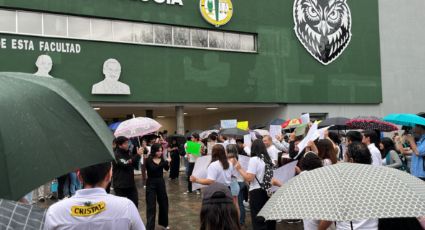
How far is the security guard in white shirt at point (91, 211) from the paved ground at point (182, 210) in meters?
5.70

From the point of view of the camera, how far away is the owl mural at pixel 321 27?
2622cm

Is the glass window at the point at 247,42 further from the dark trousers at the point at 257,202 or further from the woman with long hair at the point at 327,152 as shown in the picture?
the woman with long hair at the point at 327,152

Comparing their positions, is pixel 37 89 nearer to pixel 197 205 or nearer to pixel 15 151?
pixel 15 151

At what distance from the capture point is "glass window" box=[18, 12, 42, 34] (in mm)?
18547

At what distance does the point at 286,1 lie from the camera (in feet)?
84.9

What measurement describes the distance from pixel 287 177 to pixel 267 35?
19.8 metres

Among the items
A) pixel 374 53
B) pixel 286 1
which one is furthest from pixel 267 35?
pixel 374 53

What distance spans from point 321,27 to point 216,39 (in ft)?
24.3

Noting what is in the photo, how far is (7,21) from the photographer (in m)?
18.1

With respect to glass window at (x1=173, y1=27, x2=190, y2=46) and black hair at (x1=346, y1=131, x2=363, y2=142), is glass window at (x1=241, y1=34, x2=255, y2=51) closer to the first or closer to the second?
glass window at (x1=173, y1=27, x2=190, y2=46)

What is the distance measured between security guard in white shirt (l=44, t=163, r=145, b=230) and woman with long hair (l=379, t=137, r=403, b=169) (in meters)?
6.01

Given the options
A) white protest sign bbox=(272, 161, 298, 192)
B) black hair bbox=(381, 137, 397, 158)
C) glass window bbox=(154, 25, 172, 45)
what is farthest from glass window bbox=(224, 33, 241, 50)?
white protest sign bbox=(272, 161, 298, 192)

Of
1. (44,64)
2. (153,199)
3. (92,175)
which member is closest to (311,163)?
(92,175)

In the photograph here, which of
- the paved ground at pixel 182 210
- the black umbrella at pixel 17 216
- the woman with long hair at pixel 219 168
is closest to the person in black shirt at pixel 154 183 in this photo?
the paved ground at pixel 182 210
